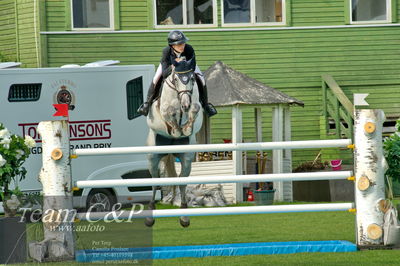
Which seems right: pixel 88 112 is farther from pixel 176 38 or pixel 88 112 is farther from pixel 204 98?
pixel 176 38

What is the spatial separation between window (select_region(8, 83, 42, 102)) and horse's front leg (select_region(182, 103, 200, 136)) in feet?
25.3

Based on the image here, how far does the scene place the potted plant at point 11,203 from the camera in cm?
916

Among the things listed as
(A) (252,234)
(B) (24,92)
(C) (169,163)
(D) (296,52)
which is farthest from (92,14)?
A: (C) (169,163)

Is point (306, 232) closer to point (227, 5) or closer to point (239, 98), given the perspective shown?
point (239, 98)

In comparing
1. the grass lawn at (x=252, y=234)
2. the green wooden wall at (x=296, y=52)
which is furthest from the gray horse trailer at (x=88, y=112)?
the green wooden wall at (x=296, y=52)

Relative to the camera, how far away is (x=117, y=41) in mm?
22312

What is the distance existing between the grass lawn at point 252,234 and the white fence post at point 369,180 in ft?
0.66

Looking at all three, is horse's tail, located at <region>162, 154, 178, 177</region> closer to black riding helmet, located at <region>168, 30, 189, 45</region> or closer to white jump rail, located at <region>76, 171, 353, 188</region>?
black riding helmet, located at <region>168, 30, 189, 45</region>

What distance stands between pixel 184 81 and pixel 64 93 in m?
7.82

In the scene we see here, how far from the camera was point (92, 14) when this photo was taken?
73.1ft

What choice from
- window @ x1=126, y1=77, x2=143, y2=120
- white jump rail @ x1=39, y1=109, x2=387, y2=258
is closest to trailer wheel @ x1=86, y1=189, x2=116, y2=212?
window @ x1=126, y1=77, x2=143, y2=120

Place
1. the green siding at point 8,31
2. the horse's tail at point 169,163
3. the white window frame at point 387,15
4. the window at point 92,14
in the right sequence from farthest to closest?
1. the white window frame at point 387,15
2. the green siding at point 8,31
3. the window at point 92,14
4. the horse's tail at point 169,163

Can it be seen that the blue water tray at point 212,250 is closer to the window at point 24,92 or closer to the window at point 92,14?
the window at point 24,92

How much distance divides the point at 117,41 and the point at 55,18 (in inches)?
60.8
